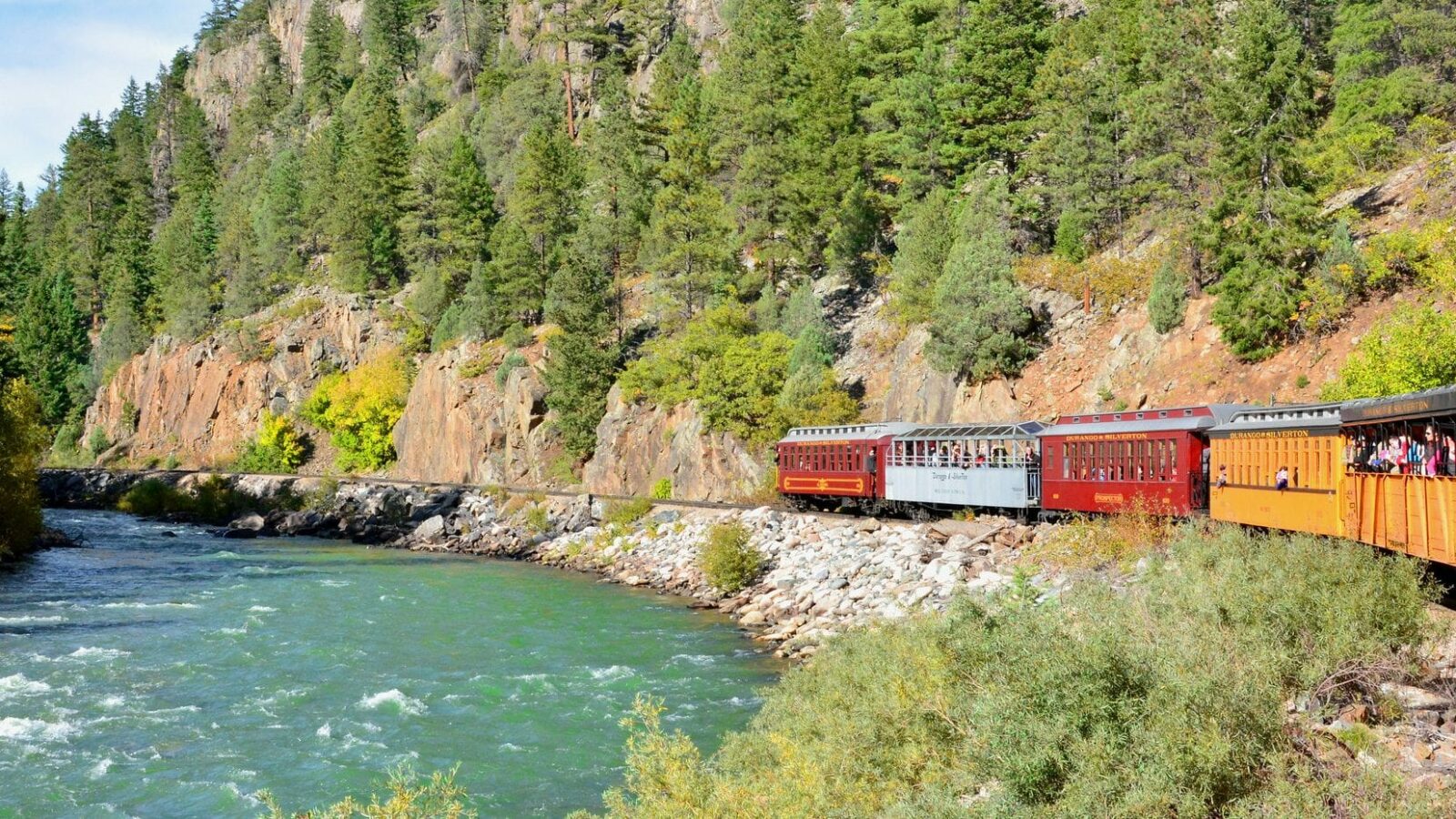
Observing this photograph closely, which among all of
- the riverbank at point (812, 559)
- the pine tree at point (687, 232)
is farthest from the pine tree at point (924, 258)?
the pine tree at point (687, 232)

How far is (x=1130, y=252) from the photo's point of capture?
147ft

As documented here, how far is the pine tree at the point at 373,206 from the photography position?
84.1 m

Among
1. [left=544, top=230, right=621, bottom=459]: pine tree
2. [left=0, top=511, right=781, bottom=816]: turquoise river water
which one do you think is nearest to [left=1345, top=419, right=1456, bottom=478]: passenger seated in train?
[left=0, top=511, right=781, bottom=816]: turquoise river water

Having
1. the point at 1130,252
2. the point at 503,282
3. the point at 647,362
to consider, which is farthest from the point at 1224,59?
the point at 503,282

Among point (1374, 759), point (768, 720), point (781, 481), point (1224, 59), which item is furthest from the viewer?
point (781, 481)

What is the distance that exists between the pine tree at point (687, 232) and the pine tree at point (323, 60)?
7327 cm

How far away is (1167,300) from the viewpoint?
124ft

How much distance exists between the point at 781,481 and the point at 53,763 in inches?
1111

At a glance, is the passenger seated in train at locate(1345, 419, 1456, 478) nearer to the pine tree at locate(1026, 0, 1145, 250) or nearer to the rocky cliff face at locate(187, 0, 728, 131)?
the pine tree at locate(1026, 0, 1145, 250)

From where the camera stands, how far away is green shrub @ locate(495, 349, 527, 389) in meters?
64.9

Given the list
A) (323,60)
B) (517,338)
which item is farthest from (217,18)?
(517,338)

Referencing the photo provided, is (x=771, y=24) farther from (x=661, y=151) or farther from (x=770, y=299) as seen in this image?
(x=770, y=299)

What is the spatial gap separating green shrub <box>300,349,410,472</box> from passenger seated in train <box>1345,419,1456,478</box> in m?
68.1

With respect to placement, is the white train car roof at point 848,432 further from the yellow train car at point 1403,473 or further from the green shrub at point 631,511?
the yellow train car at point 1403,473
